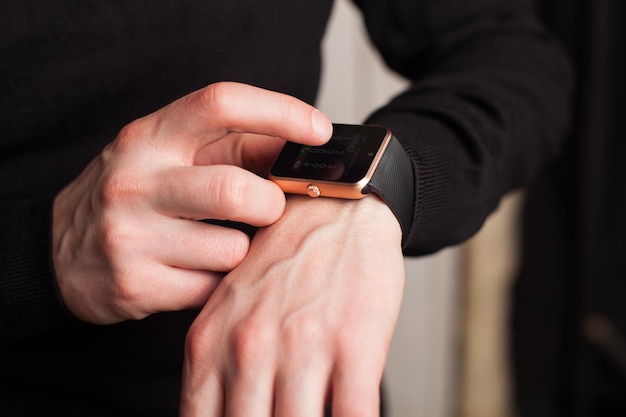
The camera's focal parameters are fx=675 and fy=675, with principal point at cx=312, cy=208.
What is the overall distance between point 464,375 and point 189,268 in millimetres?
1542

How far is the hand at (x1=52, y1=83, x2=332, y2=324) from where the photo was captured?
0.45 meters

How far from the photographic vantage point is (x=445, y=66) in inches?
31.2

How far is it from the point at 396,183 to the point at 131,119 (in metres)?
0.27

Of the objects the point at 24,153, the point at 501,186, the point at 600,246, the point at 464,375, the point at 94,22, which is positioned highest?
the point at 94,22

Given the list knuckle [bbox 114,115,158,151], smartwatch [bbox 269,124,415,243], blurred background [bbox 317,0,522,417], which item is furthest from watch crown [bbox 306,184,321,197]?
blurred background [bbox 317,0,522,417]

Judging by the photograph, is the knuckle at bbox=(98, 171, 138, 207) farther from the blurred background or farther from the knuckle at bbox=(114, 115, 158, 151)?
the blurred background

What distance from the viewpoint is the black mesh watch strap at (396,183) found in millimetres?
493

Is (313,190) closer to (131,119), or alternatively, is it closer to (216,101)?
(216,101)

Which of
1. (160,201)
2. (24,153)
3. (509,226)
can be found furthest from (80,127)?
(509,226)

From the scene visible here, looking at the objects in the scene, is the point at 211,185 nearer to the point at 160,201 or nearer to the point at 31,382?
the point at 160,201

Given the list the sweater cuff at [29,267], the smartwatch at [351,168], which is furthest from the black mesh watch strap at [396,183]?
the sweater cuff at [29,267]

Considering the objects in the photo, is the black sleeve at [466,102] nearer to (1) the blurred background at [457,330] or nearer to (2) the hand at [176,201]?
(2) the hand at [176,201]

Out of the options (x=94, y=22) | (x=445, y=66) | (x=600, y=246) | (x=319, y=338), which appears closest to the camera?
(x=319, y=338)

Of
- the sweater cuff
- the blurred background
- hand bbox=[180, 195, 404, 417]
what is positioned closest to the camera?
hand bbox=[180, 195, 404, 417]
